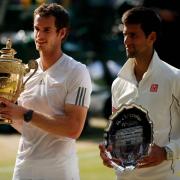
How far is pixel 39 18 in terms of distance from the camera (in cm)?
419

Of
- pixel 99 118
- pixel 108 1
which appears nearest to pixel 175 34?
pixel 99 118

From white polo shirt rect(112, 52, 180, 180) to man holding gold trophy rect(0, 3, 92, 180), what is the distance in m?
0.30

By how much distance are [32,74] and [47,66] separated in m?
0.10

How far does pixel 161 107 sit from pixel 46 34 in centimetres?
78

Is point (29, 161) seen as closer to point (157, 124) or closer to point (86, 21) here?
point (157, 124)

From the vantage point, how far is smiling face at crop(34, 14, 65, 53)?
Answer: 163 inches

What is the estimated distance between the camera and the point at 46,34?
416 cm

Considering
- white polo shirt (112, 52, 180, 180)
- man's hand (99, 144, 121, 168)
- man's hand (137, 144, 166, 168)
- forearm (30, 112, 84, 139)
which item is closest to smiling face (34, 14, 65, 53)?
forearm (30, 112, 84, 139)

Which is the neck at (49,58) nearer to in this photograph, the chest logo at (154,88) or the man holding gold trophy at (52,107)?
the man holding gold trophy at (52,107)

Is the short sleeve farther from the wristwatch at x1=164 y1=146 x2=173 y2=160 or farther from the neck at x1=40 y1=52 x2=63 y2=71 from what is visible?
the wristwatch at x1=164 y1=146 x2=173 y2=160

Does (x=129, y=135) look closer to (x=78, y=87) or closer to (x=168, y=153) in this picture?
(x=168, y=153)

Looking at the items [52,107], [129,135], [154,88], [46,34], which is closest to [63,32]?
[46,34]

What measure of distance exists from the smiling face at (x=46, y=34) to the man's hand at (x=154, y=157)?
2.80ft

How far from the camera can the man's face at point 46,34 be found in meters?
4.15
